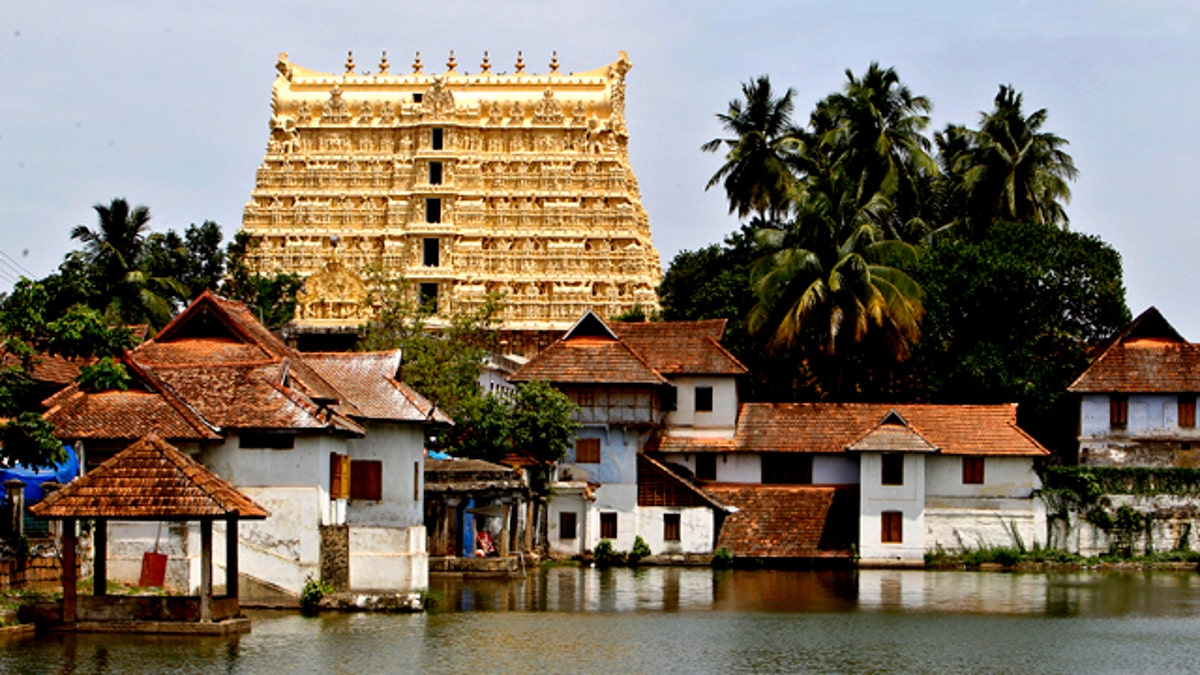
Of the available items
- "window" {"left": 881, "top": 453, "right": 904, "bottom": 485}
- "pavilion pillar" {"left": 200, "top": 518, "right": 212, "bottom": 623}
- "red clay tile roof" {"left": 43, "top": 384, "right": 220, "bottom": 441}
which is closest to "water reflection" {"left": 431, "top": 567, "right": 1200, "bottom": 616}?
"window" {"left": 881, "top": 453, "right": 904, "bottom": 485}

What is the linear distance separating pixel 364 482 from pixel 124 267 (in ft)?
74.7

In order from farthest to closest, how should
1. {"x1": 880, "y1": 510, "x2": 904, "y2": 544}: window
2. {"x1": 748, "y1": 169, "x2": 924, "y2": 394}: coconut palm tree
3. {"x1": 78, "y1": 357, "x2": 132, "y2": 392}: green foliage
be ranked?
{"x1": 748, "y1": 169, "x2": 924, "y2": 394}: coconut palm tree → {"x1": 880, "y1": 510, "x2": 904, "y2": 544}: window → {"x1": 78, "y1": 357, "x2": 132, "y2": 392}: green foliage

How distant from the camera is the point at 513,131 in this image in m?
90.4

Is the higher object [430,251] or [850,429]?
[430,251]

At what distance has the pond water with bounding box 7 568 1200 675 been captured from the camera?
109 feet

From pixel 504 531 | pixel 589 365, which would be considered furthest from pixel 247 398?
pixel 589 365

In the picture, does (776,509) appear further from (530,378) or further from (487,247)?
(487,247)

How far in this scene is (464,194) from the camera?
294ft

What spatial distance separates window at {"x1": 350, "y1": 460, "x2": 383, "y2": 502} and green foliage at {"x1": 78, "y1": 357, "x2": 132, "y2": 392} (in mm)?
5930

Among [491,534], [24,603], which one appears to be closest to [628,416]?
[491,534]

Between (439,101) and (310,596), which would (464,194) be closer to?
(439,101)

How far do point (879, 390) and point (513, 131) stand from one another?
26.6 meters

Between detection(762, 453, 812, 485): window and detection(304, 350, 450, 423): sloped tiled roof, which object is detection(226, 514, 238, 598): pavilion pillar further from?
detection(762, 453, 812, 485): window

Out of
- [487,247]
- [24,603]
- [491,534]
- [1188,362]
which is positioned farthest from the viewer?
[487,247]
